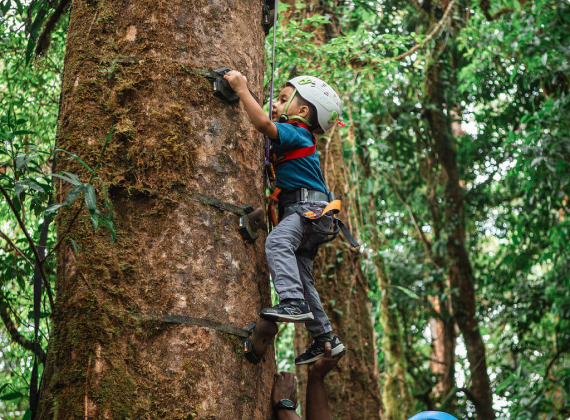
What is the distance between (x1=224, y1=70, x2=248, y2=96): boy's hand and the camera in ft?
8.05

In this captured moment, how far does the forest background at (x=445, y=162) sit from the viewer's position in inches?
255

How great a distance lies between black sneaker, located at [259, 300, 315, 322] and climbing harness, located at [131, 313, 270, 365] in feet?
0.24

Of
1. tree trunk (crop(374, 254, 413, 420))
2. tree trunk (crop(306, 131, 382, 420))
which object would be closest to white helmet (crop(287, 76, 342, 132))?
tree trunk (crop(306, 131, 382, 420))

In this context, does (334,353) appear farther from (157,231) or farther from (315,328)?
(157,231)

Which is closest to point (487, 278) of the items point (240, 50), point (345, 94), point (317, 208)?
point (345, 94)

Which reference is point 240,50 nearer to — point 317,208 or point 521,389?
point 317,208

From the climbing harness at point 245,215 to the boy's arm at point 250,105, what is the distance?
0.39m

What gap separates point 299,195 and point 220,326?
3.29ft

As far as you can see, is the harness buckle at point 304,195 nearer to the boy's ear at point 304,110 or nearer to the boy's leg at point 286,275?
the boy's leg at point 286,275

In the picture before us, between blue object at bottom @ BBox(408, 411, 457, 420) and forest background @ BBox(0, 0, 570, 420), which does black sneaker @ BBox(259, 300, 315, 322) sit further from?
forest background @ BBox(0, 0, 570, 420)

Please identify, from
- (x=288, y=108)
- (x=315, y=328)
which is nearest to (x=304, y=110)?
(x=288, y=108)

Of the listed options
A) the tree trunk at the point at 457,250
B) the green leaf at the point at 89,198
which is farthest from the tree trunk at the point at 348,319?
the green leaf at the point at 89,198

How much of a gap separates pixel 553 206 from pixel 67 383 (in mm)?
6840

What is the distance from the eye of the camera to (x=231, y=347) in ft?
7.28
